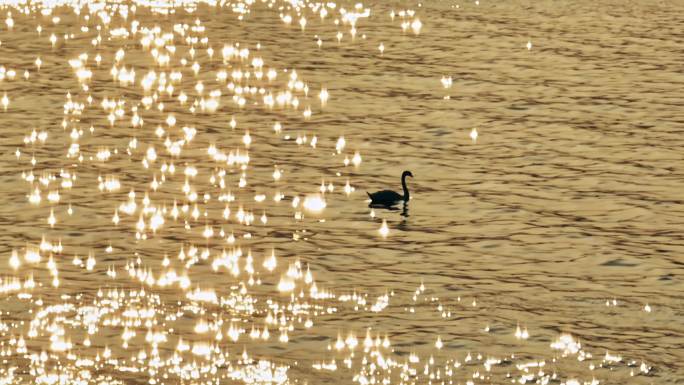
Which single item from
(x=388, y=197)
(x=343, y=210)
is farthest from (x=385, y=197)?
(x=343, y=210)

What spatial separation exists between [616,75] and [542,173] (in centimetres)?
1905

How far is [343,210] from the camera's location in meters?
39.4

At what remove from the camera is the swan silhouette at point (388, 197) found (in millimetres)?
39406

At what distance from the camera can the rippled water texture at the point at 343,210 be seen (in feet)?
90.2

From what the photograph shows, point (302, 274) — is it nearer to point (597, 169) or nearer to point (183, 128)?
point (597, 169)

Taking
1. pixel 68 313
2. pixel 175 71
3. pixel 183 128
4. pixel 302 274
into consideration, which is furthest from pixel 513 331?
pixel 175 71

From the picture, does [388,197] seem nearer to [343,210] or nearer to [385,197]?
[385,197]

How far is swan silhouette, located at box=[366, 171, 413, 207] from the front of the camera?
129ft

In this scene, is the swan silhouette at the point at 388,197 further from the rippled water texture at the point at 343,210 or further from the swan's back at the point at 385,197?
the rippled water texture at the point at 343,210

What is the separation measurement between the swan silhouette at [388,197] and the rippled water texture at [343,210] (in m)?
0.27

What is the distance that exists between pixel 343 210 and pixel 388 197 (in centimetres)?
119

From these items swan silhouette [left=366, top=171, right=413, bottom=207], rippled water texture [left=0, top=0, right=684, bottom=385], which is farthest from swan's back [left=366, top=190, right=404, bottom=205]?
rippled water texture [left=0, top=0, right=684, bottom=385]

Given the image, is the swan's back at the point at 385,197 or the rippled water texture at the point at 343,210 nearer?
the rippled water texture at the point at 343,210

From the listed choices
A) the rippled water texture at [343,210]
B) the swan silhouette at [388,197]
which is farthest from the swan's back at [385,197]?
the rippled water texture at [343,210]
